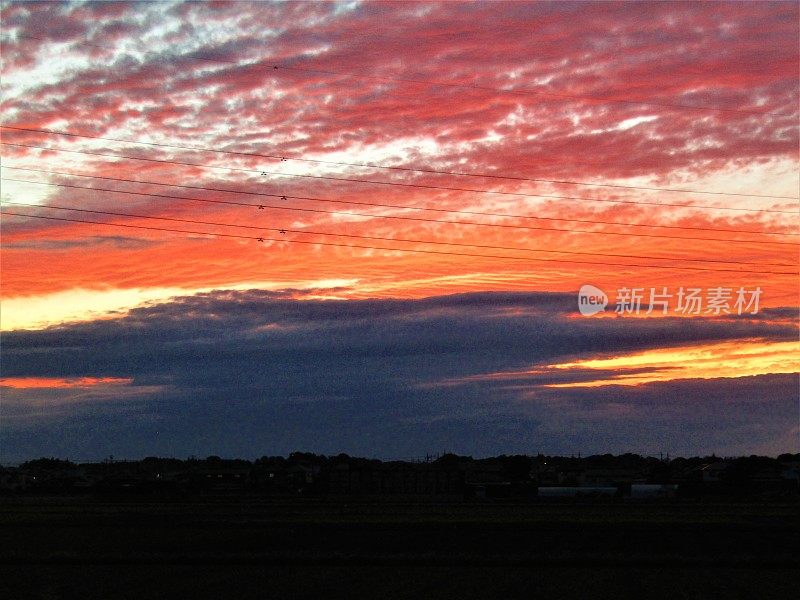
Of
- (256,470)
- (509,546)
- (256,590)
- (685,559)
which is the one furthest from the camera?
(256,470)

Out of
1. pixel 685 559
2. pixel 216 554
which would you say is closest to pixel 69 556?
pixel 216 554

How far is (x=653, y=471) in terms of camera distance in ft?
636

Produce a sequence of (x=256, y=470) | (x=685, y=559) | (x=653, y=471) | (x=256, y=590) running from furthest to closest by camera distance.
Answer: (x=653, y=471), (x=256, y=470), (x=685, y=559), (x=256, y=590)

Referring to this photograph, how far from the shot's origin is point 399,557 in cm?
4431

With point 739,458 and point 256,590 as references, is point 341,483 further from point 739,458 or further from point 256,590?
point 256,590

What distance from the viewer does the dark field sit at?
3497cm

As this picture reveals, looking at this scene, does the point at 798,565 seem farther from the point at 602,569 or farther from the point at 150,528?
the point at 150,528

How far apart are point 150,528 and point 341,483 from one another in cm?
7621

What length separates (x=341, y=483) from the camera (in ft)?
456

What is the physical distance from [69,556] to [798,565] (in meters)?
35.1

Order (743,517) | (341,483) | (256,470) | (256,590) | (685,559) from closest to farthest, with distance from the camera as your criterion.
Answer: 1. (256,590)
2. (685,559)
3. (743,517)
4. (341,483)
5. (256,470)

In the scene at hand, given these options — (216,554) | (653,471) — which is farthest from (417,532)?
(653,471)

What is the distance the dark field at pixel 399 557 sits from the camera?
3497cm

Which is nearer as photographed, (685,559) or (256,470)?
(685,559)
